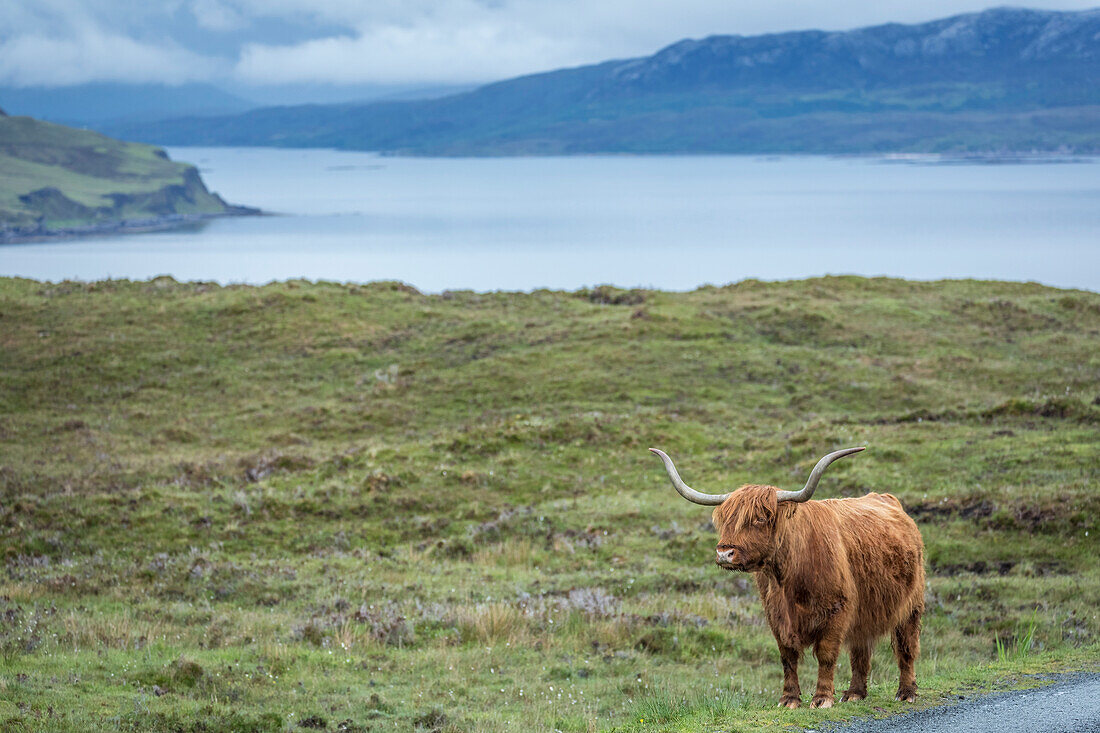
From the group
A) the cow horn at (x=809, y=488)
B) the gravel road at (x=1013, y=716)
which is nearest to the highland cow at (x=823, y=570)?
the cow horn at (x=809, y=488)

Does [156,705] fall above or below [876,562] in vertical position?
below

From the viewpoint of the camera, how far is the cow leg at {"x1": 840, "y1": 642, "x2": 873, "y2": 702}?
8.43 metres

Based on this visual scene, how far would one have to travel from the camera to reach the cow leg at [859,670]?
8.43 meters

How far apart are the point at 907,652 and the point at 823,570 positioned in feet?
5.01

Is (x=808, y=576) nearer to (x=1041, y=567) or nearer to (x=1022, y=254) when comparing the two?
(x=1041, y=567)

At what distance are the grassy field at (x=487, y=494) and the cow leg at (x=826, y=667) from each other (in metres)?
0.21

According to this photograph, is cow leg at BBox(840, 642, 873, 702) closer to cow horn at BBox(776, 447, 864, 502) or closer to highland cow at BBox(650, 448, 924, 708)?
highland cow at BBox(650, 448, 924, 708)

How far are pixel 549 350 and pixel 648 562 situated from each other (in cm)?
2245

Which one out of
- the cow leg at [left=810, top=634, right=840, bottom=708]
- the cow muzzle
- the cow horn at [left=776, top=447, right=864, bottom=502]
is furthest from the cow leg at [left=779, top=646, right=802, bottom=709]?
the cow horn at [left=776, top=447, right=864, bottom=502]

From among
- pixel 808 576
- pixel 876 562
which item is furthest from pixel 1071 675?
pixel 808 576

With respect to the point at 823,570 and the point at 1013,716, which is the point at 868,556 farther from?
the point at 1013,716

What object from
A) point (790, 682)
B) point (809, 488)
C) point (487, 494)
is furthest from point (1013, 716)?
point (487, 494)

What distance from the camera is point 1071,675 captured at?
8.98m

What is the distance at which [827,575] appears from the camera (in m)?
7.91
